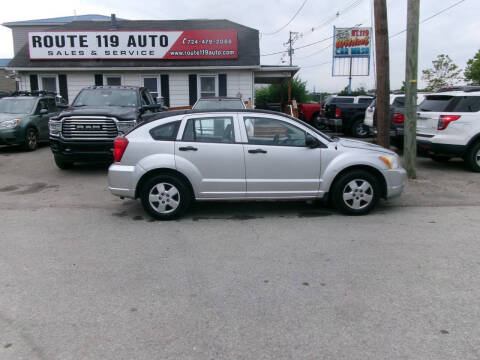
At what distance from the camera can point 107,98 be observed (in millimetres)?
11531

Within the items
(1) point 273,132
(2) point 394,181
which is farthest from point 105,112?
(2) point 394,181

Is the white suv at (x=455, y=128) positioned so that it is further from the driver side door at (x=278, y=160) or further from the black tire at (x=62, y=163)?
the black tire at (x=62, y=163)

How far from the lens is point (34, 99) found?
14.5 m

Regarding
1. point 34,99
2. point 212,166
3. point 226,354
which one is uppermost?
point 34,99

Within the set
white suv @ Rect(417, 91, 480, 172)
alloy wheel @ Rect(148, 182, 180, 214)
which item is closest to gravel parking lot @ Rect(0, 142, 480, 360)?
alloy wheel @ Rect(148, 182, 180, 214)

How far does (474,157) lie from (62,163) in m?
9.79

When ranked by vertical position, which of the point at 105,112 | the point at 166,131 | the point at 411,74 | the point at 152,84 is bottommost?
the point at 166,131

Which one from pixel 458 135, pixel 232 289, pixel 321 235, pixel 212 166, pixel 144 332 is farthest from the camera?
pixel 458 135

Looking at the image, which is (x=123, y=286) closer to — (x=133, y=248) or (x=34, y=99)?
(x=133, y=248)

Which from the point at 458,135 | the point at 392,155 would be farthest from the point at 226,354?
the point at 458,135

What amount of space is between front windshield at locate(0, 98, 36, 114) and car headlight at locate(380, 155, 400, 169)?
11.6 m

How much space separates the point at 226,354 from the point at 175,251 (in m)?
2.29

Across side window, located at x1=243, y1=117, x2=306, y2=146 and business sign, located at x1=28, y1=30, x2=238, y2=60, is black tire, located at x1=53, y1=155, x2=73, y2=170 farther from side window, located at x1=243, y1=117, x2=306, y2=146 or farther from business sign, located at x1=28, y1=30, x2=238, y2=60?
business sign, located at x1=28, y1=30, x2=238, y2=60

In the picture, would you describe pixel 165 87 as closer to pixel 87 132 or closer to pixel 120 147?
pixel 87 132
